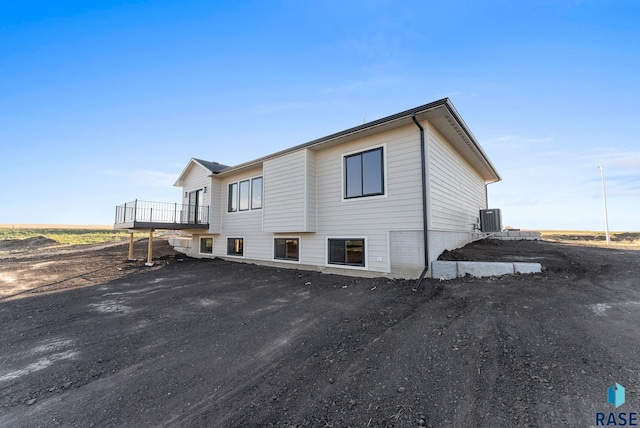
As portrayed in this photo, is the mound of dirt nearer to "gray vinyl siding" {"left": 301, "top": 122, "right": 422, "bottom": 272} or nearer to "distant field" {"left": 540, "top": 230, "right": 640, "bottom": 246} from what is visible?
"gray vinyl siding" {"left": 301, "top": 122, "right": 422, "bottom": 272}

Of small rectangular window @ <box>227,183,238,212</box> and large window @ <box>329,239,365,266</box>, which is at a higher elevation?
small rectangular window @ <box>227,183,238,212</box>

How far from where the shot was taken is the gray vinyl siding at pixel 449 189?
7.68 metres

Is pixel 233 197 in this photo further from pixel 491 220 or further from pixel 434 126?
pixel 491 220

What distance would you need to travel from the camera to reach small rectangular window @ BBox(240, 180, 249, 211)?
12984mm

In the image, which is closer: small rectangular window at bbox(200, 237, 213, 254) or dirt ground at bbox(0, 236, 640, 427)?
dirt ground at bbox(0, 236, 640, 427)

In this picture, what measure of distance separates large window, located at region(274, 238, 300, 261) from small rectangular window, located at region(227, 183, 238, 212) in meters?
3.88

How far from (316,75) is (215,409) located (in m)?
13.1

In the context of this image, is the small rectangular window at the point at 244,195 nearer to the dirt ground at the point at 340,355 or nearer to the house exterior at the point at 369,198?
the house exterior at the point at 369,198

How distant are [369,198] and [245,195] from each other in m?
7.35

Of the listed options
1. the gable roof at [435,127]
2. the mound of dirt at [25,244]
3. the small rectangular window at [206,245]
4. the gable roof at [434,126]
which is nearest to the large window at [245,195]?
the gable roof at [435,127]

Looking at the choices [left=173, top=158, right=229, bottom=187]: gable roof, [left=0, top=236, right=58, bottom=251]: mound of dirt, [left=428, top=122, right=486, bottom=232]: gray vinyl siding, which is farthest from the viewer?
[left=0, top=236, right=58, bottom=251]: mound of dirt

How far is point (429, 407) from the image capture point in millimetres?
2459

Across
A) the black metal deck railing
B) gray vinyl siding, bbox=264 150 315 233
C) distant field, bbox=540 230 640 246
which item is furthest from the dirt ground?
distant field, bbox=540 230 640 246

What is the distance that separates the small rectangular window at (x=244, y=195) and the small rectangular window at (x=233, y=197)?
0.50 m
